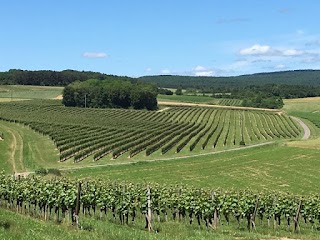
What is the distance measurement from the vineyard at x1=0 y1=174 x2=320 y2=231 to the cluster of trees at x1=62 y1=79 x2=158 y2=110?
443ft

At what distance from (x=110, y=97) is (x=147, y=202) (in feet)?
465

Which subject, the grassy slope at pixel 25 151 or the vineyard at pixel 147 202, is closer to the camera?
the vineyard at pixel 147 202

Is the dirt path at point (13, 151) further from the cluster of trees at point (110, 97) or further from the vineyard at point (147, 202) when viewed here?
the cluster of trees at point (110, 97)

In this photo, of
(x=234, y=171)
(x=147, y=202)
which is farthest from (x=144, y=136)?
(x=147, y=202)

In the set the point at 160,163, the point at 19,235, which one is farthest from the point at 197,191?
the point at 160,163

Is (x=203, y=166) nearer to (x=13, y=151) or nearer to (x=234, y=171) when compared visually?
(x=234, y=171)

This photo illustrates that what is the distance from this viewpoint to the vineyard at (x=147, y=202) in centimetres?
2373

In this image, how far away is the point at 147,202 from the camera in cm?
2331

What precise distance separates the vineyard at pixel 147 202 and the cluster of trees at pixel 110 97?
135022 millimetres

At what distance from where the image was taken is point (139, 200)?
25859mm

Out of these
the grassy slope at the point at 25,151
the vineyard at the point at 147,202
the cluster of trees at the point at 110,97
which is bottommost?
the grassy slope at the point at 25,151

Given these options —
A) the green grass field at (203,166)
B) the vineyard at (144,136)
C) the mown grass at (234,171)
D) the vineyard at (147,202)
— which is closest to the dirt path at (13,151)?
the green grass field at (203,166)

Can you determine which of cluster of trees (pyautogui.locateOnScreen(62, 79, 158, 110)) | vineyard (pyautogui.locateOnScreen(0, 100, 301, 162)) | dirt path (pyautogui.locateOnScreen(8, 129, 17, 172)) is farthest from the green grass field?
cluster of trees (pyautogui.locateOnScreen(62, 79, 158, 110))

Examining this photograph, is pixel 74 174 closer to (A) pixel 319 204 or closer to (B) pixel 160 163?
(B) pixel 160 163
